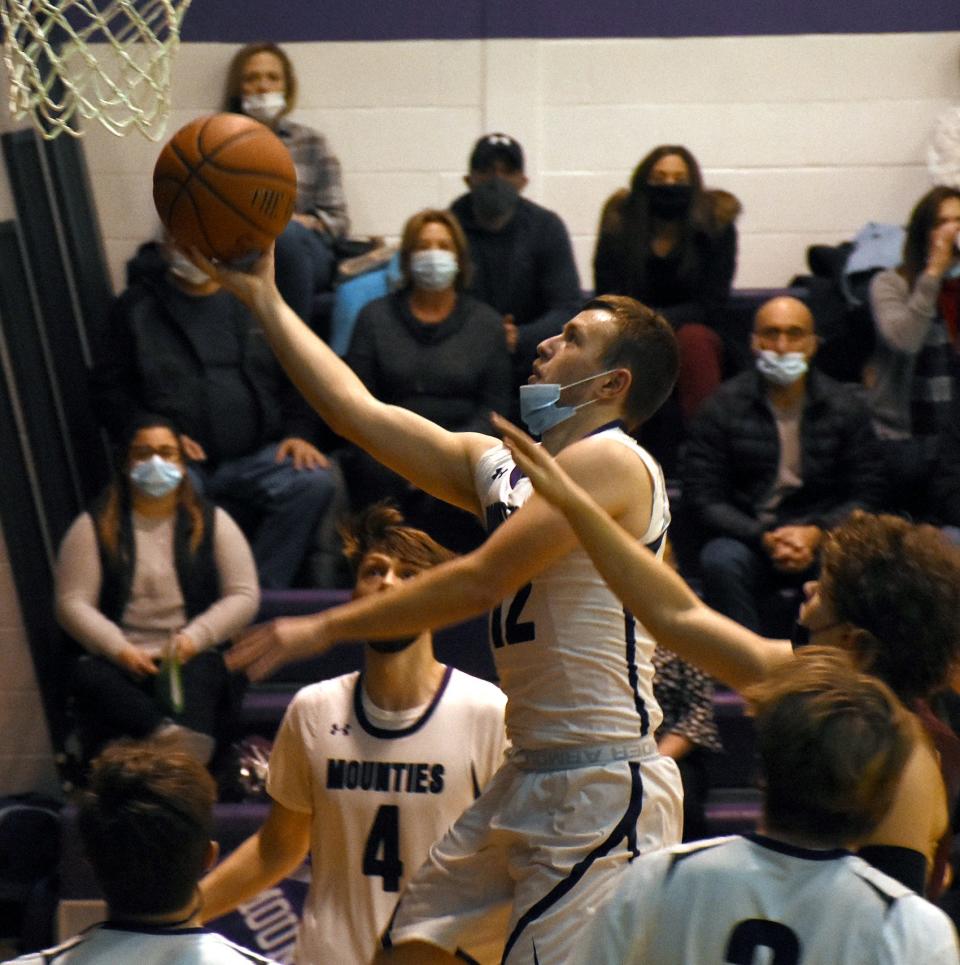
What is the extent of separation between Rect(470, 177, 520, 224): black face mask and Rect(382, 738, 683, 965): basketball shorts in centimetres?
397

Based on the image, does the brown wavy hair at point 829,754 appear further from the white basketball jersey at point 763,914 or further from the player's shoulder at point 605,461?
the player's shoulder at point 605,461

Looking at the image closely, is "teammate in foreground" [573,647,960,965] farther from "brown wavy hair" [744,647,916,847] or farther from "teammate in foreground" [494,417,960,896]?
"teammate in foreground" [494,417,960,896]

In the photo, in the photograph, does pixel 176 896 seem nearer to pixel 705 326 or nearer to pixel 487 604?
pixel 487 604

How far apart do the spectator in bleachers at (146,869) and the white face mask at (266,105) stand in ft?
16.9

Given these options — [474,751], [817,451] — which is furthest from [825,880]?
[817,451]

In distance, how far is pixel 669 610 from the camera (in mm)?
2738

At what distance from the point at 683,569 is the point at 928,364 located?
1.23 meters

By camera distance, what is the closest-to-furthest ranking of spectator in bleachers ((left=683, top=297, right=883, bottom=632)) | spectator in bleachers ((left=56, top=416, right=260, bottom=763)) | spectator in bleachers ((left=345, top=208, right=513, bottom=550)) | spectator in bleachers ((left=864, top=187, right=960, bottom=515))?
spectator in bleachers ((left=56, top=416, right=260, bottom=763)) → spectator in bleachers ((left=683, top=297, right=883, bottom=632)) → spectator in bleachers ((left=345, top=208, right=513, bottom=550)) → spectator in bleachers ((left=864, top=187, right=960, bottom=515))

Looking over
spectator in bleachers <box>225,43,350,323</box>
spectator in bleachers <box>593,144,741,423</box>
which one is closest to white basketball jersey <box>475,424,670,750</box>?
spectator in bleachers <box>593,144,741,423</box>

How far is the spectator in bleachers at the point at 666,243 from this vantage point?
679 cm

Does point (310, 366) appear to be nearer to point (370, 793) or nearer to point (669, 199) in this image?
point (370, 793)

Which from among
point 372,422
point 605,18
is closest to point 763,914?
point 372,422

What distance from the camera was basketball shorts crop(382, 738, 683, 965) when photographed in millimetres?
3096

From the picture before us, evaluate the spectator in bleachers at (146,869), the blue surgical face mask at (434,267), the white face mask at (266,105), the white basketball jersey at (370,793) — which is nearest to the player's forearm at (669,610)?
the spectator in bleachers at (146,869)
